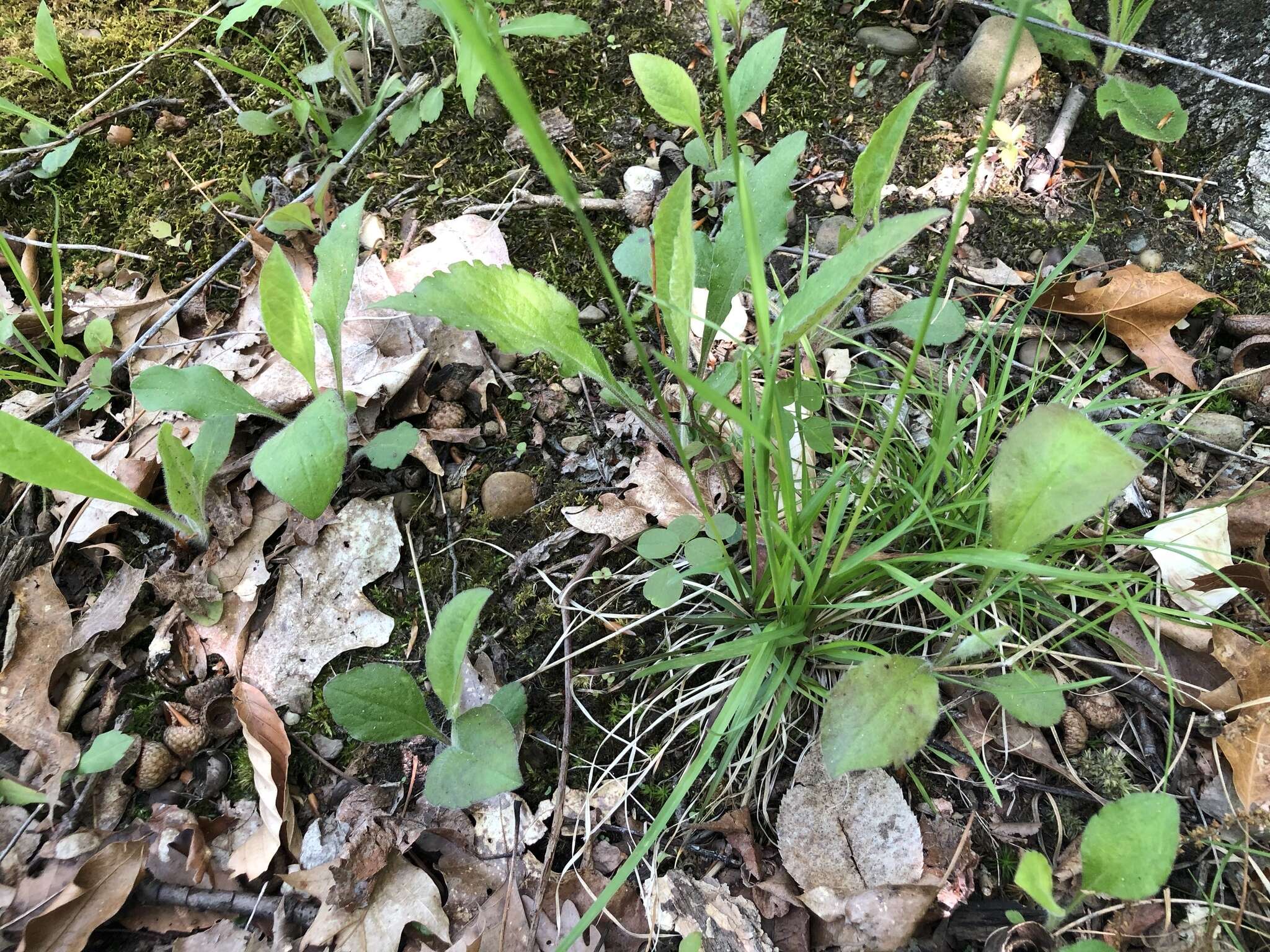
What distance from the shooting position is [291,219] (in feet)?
5.38

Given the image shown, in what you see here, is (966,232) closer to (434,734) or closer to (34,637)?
(434,734)

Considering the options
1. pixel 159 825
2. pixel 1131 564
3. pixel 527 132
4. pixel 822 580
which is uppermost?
pixel 527 132

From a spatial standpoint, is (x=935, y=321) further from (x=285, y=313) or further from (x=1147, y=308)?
(x=285, y=313)

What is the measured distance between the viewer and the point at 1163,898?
1103mm

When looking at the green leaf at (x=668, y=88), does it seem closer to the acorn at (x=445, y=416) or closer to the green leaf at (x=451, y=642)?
the acorn at (x=445, y=416)

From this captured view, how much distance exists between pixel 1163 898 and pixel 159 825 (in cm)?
162

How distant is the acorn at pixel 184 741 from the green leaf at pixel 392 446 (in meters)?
0.57

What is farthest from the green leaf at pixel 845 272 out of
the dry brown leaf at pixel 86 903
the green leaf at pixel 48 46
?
the green leaf at pixel 48 46

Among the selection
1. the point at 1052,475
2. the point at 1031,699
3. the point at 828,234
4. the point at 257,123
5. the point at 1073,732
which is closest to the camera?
the point at 1052,475

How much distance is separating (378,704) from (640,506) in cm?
59

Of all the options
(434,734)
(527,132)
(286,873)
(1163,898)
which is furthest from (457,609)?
(1163,898)

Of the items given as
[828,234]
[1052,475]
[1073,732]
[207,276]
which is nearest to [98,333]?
[207,276]

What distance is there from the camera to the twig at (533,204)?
5.66 feet

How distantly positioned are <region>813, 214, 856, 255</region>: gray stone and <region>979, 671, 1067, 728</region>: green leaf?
39.7 inches
